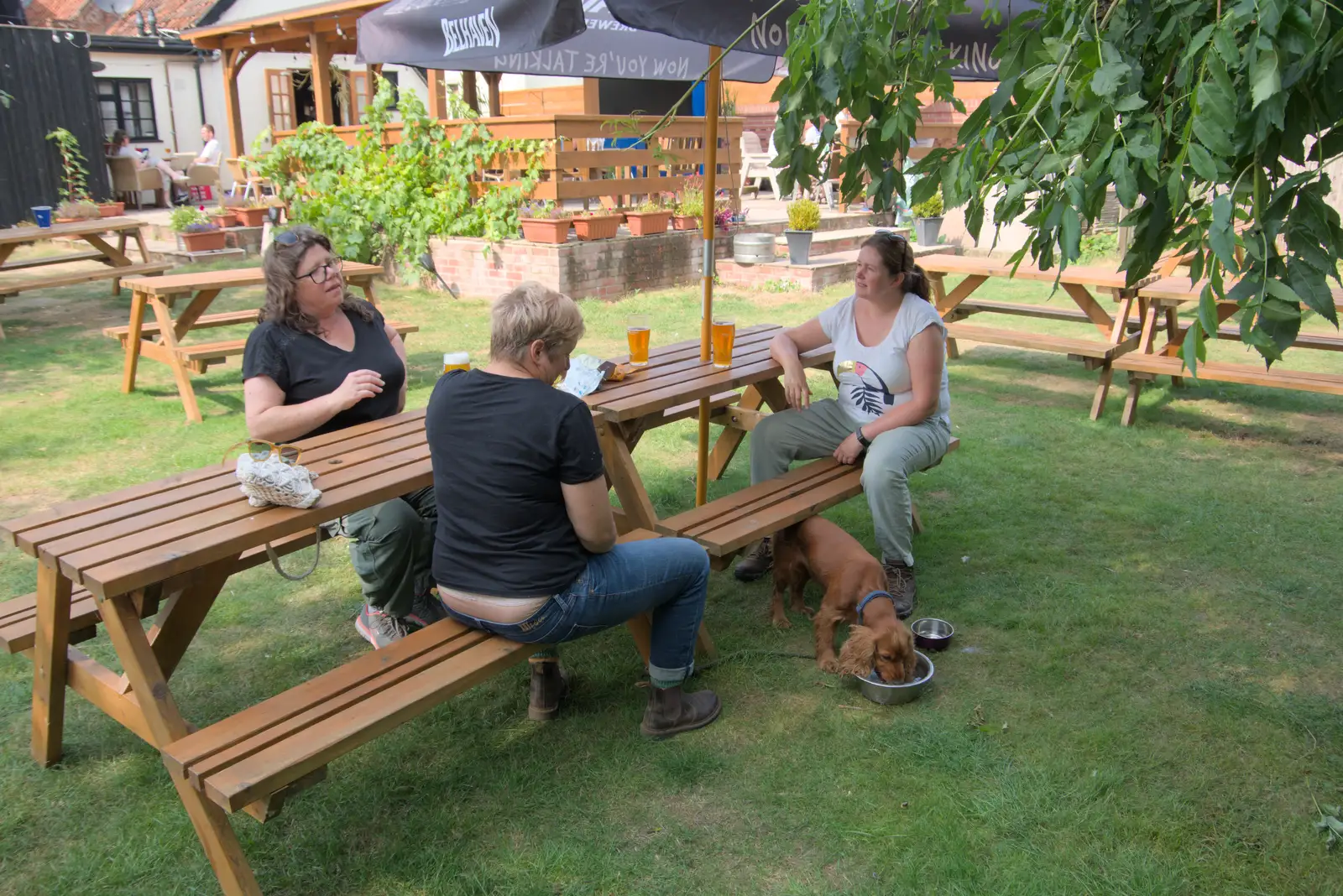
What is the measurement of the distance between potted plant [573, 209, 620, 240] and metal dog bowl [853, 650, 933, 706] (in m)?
6.68

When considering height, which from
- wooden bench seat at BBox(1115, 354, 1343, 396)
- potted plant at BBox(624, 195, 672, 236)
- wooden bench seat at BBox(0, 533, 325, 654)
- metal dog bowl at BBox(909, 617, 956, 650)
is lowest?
metal dog bowl at BBox(909, 617, 956, 650)

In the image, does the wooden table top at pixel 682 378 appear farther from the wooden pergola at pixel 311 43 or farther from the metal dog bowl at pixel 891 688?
the wooden pergola at pixel 311 43

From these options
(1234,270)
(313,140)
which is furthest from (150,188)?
(1234,270)

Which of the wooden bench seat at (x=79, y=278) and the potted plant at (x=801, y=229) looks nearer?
the wooden bench seat at (x=79, y=278)

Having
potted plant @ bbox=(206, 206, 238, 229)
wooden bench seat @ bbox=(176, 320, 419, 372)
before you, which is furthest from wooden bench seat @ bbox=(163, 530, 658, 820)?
potted plant @ bbox=(206, 206, 238, 229)

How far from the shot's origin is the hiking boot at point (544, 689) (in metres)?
2.90

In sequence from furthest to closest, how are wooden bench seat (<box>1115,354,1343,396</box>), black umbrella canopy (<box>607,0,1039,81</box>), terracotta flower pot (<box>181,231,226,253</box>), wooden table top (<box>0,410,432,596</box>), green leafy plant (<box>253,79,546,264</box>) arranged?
terracotta flower pot (<box>181,231,226,253</box>), green leafy plant (<box>253,79,546,264</box>), wooden bench seat (<box>1115,354,1343,396</box>), black umbrella canopy (<box>607,0,1039,81</box>), wooden table top (<box>0,410,432,596</box>)

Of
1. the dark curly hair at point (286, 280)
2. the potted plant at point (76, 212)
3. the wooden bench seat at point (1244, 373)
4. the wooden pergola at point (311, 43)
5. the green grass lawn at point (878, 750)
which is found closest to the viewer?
the green grass lawn at point (878, 750)

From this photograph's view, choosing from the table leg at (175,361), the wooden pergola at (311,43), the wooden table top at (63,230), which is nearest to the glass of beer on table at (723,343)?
the table leg at (175,361)

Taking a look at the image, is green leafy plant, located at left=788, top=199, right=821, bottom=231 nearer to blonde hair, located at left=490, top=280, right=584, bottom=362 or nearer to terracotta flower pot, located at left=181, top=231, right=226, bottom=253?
terracotta flower pot, located at left=181, top=231, right=226, bottom=253

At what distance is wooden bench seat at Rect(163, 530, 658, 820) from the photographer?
2.03 meters

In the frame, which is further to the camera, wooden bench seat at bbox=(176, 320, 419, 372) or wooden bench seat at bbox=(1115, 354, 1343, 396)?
wooden bench seat at bbox=(176, 320, 419, 372)

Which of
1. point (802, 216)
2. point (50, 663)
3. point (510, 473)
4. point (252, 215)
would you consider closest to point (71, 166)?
point (252, 215)

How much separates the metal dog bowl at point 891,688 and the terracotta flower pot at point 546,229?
647 cm
